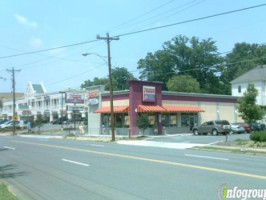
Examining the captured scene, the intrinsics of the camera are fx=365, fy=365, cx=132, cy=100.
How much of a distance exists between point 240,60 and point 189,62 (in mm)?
16720

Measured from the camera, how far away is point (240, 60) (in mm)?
98812

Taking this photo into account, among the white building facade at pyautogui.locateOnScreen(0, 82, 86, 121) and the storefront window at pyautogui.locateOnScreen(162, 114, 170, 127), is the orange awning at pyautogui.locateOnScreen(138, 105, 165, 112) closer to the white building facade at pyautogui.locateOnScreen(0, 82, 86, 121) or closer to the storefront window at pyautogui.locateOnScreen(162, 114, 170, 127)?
the storefront window at pyautogui.locateOnScreen(162, 114, 170, 127)

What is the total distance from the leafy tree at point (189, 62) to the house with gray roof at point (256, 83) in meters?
19.5

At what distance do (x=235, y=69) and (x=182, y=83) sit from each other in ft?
94.9

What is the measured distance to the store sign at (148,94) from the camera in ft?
131

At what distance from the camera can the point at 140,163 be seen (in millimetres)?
14922

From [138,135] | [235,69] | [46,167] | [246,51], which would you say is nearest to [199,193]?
[46,167]

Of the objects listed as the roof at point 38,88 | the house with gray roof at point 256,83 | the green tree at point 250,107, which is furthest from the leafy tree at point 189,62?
the green tree at point 250,107

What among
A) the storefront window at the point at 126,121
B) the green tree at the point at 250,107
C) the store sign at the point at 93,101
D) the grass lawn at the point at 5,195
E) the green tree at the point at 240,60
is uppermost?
the green tree at the point at 240,60

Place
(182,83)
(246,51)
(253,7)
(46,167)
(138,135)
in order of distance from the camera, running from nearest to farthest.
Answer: (46,167)
(253,7)
(138,135)
(182,83)
(246,51)

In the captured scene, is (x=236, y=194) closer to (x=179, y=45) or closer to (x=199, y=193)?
(x=199, y=193)

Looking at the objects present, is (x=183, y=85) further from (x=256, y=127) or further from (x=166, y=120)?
(x=256, y=127)

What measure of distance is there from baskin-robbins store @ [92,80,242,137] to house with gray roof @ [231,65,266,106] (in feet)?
59.1

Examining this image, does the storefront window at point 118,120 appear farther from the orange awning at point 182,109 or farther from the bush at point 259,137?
the bush at point 259,137
